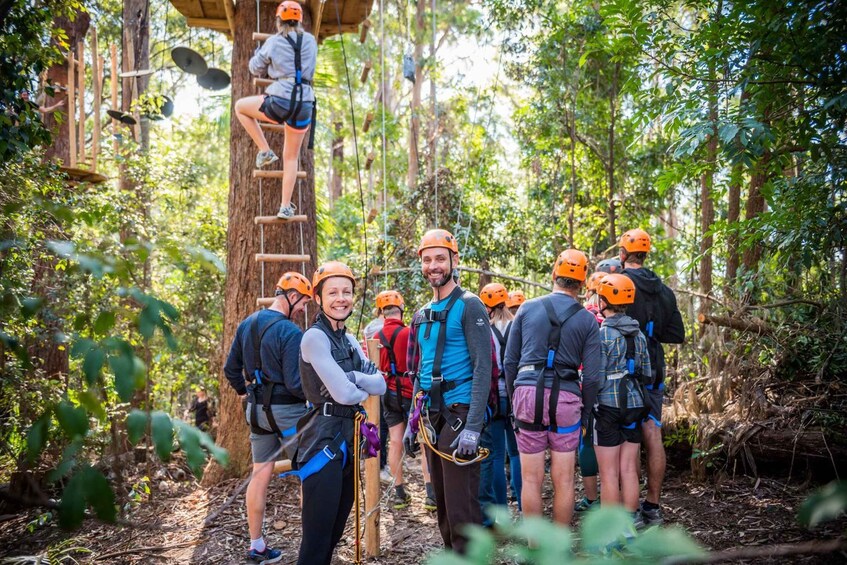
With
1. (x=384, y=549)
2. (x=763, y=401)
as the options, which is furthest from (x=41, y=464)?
(x=763, y=401)

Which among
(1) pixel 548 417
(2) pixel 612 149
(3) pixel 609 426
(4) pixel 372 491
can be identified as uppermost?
(2) pixel 612 149

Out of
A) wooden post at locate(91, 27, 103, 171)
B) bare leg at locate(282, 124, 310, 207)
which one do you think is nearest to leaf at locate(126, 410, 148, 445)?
bare leg at locate(282, 124, 310, 207)

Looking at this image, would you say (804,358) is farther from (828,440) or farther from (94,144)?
(94,144)

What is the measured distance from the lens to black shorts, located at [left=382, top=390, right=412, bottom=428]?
595cm

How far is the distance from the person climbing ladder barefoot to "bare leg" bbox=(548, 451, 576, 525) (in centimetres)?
337

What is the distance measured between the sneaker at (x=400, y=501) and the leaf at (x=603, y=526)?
5.21 meters

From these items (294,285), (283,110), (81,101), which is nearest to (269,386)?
(294,285)

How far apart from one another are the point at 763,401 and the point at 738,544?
5.48 ft

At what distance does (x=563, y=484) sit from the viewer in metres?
4.10

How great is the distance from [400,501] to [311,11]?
5179 mm

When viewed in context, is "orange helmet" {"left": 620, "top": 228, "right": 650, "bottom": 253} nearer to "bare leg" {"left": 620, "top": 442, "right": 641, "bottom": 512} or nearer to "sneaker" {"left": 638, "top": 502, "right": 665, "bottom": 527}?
"bare leg" {"left": 620, "top": 442, "right": 641, "bottom": 512}

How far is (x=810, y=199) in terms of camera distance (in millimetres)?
4773

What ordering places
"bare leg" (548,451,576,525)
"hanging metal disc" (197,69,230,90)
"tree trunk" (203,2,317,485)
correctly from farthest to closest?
"hanging metal disc" (197,69,230,90) → "tree trunk" (203,2,317,485) → "bare leg" (548,451,576,525)

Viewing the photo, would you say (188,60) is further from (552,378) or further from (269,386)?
(552,378)
